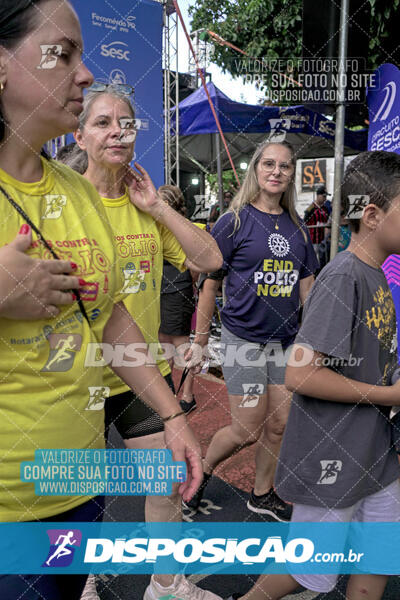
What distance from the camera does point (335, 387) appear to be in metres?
1.41

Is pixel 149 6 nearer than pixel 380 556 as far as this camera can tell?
A: No

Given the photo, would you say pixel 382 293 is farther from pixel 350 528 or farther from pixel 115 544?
pixel 115 544

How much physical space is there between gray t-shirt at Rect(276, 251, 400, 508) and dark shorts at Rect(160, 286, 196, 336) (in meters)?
2.74

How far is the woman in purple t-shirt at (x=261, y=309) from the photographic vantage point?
8.12ft

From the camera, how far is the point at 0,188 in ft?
3.03

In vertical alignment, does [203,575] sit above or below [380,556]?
below

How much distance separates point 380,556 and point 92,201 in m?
1.32

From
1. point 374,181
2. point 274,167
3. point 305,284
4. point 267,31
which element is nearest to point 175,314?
point 305,284

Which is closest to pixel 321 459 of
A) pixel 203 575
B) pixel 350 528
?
pixel 350 528

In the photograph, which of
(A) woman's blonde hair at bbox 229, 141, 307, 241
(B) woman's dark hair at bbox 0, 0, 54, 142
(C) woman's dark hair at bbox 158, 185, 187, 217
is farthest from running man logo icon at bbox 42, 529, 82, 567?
(C) woman's dark hair at bbox 158, 185, 187, 217

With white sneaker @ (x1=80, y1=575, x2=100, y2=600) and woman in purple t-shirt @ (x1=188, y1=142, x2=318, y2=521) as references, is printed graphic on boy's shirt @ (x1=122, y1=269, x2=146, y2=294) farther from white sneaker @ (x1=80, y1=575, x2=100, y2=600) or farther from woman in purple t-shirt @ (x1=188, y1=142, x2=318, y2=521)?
white sneaker @ (x1=80, y1=575, x2=100, y2=600)

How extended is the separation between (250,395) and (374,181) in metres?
1.27

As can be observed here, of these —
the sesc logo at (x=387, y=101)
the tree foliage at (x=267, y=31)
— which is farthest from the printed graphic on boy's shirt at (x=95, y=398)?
the tree foliage at (x=267, y=31)

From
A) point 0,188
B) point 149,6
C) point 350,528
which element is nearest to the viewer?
point 0,188
